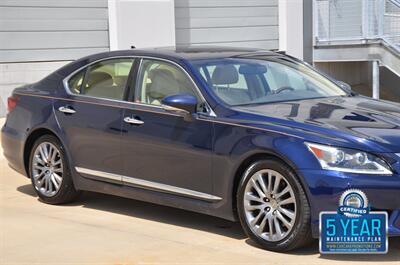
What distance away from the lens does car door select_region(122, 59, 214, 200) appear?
18.4 feet

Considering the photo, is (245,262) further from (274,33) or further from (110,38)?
(274,33)

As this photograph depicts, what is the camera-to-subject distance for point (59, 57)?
12.4m

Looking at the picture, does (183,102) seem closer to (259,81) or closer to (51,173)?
(259,81)

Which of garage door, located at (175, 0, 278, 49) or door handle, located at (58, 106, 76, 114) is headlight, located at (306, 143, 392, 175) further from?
garage door, located at (175, 0, 278, 49)

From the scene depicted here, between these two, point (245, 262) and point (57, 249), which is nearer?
point (245, 262)

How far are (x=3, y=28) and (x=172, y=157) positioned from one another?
6896 mm

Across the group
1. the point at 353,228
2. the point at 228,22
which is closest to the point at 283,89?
the point at 353,228

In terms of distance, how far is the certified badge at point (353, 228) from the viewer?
480cm

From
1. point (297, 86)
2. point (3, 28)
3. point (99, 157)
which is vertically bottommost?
point (99, 157)

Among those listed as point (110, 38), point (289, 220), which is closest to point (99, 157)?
point (289, 220)

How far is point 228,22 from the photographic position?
15.2 m

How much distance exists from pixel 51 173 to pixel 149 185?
134 centimetres

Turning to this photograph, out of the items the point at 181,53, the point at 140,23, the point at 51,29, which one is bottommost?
the point at 181,53

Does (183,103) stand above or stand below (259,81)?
below
